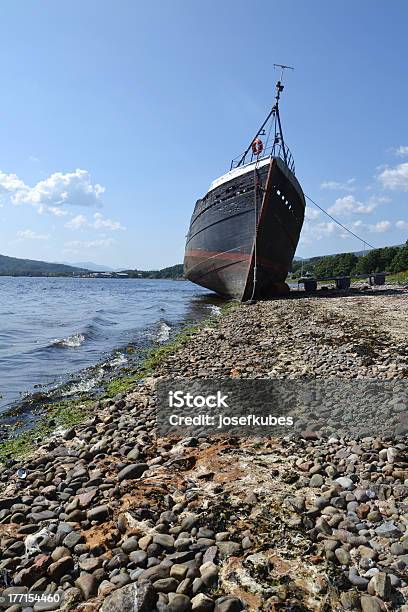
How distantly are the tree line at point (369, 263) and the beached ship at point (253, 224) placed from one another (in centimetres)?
4852

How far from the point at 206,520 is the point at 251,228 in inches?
1045

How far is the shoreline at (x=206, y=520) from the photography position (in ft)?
10.2

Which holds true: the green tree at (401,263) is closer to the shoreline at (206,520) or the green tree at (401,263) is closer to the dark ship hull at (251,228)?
the dark ship hull at (251,228)

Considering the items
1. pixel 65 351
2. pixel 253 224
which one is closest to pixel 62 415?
pixel 65 351

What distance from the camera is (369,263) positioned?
91625 millimetres

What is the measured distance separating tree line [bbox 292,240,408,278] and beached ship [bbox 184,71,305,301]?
48.5m

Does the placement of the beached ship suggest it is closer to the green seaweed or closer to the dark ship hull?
the dark ship hull

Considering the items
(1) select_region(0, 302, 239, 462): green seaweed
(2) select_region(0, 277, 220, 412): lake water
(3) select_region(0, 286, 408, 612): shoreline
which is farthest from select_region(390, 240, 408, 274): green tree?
(3) select_region(0, 286, 408, 612): shoreline

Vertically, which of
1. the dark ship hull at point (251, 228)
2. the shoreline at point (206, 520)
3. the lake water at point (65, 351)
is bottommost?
the lake water at point (65, 351)

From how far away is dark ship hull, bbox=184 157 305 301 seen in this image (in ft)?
94.2

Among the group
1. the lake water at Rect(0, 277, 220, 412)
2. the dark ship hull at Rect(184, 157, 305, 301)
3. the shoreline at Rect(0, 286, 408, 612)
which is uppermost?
the dark ship hull at Rect(184, 157, 305, 301)

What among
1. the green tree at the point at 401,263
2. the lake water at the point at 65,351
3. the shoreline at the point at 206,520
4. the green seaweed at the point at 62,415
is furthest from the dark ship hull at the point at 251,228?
the green tree at the point at 401,263

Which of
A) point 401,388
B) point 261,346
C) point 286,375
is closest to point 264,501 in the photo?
point 401,388

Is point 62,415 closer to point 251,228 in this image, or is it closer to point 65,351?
point 65,351
